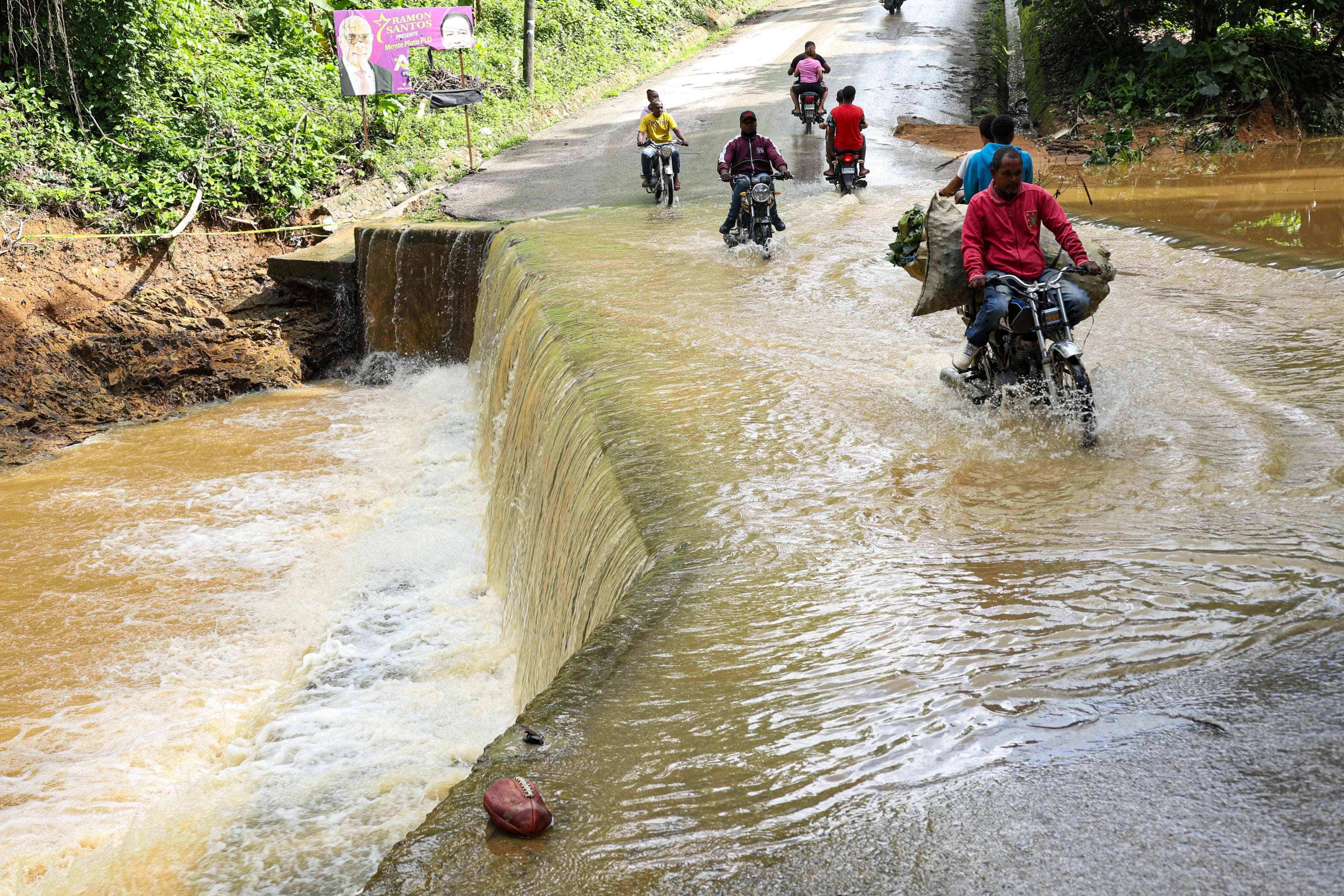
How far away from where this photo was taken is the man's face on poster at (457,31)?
1567 centimetres

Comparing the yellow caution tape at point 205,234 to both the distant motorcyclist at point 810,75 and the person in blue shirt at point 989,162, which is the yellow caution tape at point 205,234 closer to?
the distant motorcyclist at point 810,75

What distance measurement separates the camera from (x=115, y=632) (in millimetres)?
8016

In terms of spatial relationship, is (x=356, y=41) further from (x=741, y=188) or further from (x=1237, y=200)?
(x=1237, y=200)

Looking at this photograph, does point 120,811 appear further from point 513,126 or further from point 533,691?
point 513,126

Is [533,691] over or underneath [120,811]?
over

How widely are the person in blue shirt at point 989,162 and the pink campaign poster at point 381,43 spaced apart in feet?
33.0

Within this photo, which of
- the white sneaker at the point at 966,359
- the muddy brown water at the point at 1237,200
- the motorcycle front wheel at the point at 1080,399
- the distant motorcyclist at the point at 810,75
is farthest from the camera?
the distant motorcyclist at the point at 810,75

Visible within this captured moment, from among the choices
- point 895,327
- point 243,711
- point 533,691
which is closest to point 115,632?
point 243,711

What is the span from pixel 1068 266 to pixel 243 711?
19.3 ft

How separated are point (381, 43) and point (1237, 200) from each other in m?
11.5

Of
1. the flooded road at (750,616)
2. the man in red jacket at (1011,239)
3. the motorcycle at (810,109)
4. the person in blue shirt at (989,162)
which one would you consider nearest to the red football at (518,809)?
the flooded road at (750,616)

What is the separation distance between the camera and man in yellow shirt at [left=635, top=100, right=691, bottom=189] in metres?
13.7

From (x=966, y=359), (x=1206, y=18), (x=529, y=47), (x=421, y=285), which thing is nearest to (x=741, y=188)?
(x=421, y=285)

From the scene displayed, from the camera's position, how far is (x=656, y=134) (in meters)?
13.8
